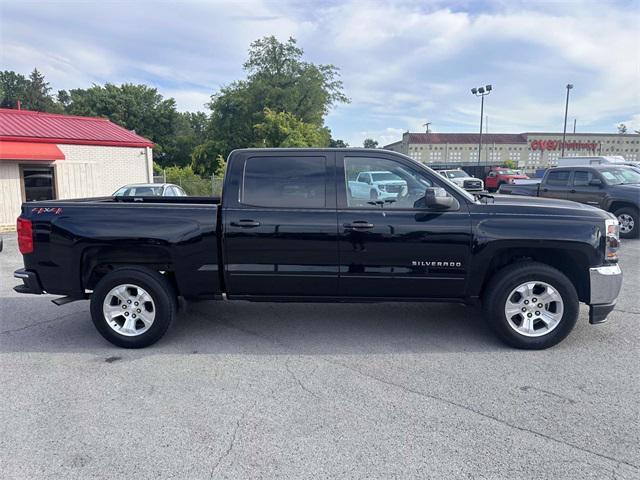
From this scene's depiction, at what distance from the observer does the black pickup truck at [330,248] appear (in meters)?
4.13

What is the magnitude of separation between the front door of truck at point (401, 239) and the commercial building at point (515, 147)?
66.9 m

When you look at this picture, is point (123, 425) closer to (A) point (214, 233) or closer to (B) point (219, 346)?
(B) point (219, 346)

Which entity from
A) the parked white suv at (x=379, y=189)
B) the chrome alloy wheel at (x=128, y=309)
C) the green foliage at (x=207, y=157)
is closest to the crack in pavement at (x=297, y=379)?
the chrome alloy wheel at (x=128, y=309)

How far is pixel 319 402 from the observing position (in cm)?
326

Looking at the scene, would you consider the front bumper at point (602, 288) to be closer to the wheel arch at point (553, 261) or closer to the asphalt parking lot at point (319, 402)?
the wheel arch at point (553, 261)

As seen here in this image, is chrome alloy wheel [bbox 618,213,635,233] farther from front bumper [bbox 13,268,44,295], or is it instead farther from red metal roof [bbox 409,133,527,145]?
red metal roof [bbox 409,133,527,145]

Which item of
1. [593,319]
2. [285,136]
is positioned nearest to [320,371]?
[593,319]

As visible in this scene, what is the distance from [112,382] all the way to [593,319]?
439 cm

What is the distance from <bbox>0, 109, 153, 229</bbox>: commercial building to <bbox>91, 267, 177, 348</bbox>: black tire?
12609 mm

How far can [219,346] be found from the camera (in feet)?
14.3

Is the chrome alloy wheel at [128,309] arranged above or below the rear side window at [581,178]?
below

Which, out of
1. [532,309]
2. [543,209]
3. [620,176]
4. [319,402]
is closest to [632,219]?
[620,176]

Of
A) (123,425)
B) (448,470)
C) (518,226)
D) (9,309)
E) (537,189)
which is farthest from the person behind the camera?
(537,189)

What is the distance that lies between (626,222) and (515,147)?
67.4 meters
